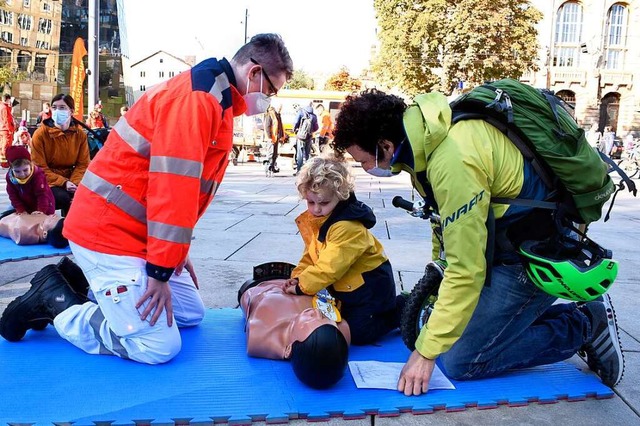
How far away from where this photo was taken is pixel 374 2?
3497 cm

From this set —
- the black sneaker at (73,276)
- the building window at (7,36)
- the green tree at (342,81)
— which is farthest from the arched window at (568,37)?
the black sneaker at (73,276)

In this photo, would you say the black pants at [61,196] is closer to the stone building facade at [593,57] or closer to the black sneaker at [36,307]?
the black sneaker at [36,307]

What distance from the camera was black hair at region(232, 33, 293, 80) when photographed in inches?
115

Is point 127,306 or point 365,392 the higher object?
point 127,306

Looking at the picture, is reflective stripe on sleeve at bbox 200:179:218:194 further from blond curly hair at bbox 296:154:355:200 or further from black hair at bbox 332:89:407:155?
black hair at bbox 332:89:407:155

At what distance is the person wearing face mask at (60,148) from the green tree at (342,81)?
44.8 m

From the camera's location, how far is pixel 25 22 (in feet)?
127

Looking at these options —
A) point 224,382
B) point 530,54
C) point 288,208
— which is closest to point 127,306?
point 224,382

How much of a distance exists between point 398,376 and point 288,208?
248 inches

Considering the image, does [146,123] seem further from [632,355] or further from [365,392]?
[632,355]

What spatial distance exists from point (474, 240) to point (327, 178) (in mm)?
1052

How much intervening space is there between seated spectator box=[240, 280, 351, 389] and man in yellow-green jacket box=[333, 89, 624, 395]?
0.35 metres

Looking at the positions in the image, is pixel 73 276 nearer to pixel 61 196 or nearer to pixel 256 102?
pixel 256 102

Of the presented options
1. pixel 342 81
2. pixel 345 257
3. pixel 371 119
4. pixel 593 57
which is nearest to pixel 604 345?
pixel 345 257
